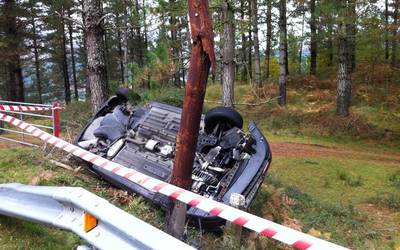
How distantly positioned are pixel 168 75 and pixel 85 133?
19.9 ft

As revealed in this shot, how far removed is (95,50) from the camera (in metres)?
9.09

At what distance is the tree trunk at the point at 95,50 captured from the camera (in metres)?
8.85

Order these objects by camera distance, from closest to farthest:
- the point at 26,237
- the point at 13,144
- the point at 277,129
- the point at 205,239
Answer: the point at 26,237, the point at 205,239, the point at 13,144, the point at 277,129

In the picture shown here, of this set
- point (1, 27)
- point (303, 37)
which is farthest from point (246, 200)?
point (1, 27)

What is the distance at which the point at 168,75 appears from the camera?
13.1 metres

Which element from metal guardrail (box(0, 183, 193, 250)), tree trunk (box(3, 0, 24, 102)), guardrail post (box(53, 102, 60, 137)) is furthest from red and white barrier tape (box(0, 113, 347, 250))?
tree trunk (box(3, 0, 24, 102))

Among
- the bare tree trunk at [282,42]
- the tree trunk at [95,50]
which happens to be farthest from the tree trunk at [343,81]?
the tree trunk at [95,50]

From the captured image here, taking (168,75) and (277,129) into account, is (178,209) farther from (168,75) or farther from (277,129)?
(277,129)

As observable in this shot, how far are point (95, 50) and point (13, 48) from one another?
14.1 meters

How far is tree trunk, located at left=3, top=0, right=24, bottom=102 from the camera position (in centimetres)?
2091

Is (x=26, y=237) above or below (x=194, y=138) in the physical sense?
below

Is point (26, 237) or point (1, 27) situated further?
point (1, 27)

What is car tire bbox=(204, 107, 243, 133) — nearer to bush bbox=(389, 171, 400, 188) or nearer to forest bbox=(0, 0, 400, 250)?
forest bbox=(0, 0, 400, 250)

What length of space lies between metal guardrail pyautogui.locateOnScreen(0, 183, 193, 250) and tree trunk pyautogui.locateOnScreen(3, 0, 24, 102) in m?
19.1
